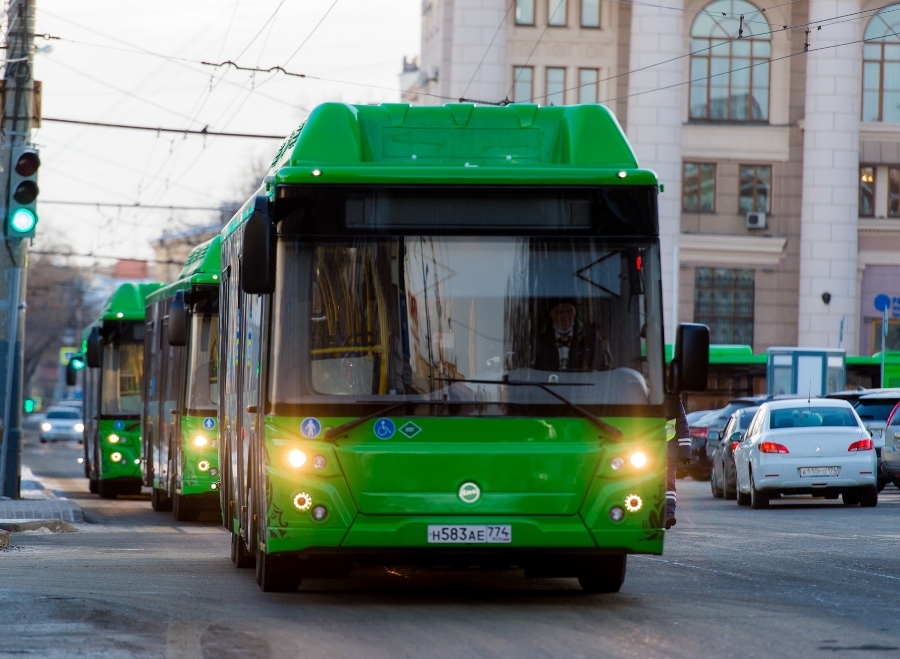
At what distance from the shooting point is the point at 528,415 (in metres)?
10.7

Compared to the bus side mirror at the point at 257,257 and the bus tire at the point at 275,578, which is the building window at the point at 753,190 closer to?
the bus tire at the point at 275,578

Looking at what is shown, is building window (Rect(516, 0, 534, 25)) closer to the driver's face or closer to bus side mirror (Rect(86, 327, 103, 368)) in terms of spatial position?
bus side mirror (Rect(86, 327, 103, 368))

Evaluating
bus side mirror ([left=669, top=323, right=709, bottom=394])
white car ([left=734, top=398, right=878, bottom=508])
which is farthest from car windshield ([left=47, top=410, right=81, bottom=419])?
bus side mirror ([left=669, top=323, right=709, bottom=394])

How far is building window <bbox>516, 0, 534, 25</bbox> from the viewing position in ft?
197

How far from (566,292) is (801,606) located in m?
2.36

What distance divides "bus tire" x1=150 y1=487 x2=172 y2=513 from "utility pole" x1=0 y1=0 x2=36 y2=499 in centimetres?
203

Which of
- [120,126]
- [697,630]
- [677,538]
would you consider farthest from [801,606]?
[120,126]

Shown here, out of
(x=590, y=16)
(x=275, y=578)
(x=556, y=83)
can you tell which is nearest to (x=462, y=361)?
(x=275, y=578)

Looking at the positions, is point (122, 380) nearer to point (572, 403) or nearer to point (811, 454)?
point (811, 454)

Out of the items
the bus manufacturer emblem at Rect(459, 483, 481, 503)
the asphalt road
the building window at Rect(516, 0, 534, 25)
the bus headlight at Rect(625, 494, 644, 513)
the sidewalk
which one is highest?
the building window at Rect(516, 0, 534, 25)

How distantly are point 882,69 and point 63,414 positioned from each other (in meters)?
36.6

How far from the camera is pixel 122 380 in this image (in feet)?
95.5

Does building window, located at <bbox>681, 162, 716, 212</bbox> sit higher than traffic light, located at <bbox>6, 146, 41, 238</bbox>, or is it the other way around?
building window, located at <bbox>681, 162, 716, 212</bbox>

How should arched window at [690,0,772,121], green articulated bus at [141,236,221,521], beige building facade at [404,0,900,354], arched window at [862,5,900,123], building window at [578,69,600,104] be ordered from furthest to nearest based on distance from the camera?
building window at [578,69,600,104] < arched window at [862,5,900,123] < arched window at [690,0,772,121] < beige building facade at [404,0,900,354] < green articulated bus at [141,236,221,521]
